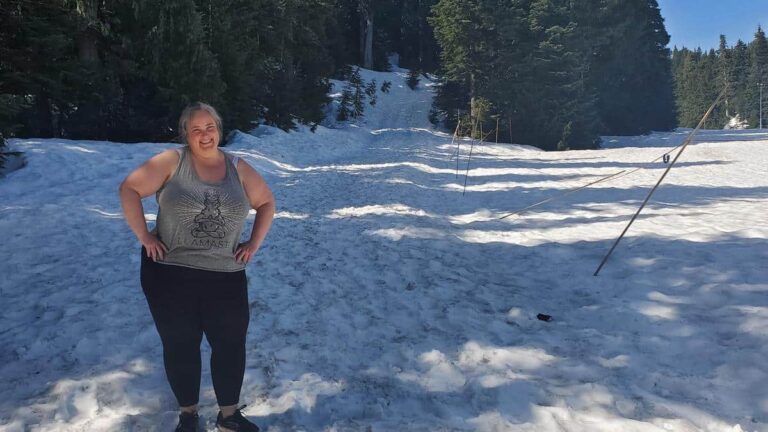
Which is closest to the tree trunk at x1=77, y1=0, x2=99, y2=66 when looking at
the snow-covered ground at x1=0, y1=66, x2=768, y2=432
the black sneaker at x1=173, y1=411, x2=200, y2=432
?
the snow-covered ground at x1=0, y1=66, x2=768, y2=432

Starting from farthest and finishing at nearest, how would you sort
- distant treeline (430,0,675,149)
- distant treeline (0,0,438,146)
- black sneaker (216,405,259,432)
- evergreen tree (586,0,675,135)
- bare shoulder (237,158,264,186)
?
1. evergreen tree (586,0,675,135)
2. distant treeline (430,0,675,149)
3. distant treeline (0,0,438,146)
4. black sneaker (216,405,259,432)
5. bare shoulder (237,158,264,186)

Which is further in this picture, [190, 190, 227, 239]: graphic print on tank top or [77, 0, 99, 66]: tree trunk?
[77, 0, 99, 66]: tree trunk

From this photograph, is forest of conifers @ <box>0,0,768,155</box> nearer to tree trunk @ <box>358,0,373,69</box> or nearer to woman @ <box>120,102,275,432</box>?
tree trunk @ <box>358,0,373,69</box>

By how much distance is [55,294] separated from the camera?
16.0ft

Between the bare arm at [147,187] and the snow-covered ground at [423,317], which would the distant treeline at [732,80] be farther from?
the bare arm at [147,187]

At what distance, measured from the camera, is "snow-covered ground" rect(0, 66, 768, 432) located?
3.09 metres

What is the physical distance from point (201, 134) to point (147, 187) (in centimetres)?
41

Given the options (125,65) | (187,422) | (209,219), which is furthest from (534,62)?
(187,422)

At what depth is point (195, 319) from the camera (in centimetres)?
256

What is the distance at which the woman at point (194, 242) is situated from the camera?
2.45m

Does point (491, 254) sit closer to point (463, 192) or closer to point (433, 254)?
point (433, 254)

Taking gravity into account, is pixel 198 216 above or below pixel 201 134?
below

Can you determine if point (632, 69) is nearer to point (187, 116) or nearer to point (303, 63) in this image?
point (303, 63)

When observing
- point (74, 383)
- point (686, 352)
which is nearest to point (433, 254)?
point (686, 352)
